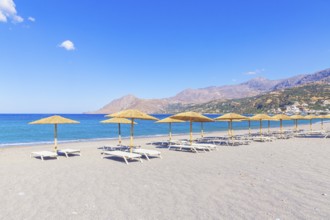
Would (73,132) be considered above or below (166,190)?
below

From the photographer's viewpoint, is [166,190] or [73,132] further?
[73,132]

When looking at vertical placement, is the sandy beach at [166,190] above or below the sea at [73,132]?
above

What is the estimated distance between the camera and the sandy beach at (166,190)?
5.02 m

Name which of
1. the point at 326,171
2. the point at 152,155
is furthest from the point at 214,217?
the point at 152,155

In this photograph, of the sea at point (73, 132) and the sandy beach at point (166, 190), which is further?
the sea at point (73, 132)

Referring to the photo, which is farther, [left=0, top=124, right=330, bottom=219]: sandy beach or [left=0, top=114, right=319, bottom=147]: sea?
[left=0, top=114, right=319, bottom=147]: sea

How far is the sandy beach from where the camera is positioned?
16.5 ft

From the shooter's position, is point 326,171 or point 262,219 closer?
point 262,219

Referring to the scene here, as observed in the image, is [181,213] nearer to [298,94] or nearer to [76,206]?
[76,206]

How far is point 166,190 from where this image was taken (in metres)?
6.52

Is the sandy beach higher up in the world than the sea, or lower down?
higher up

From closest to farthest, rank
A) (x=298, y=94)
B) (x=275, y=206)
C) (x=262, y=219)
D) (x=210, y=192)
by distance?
1. (x=262, y=219)
2. (x=275, y=206)
3. (x=210, y=192)
4. (x=298, y=94)

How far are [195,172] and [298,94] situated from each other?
103887mm

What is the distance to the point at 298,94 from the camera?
101m
